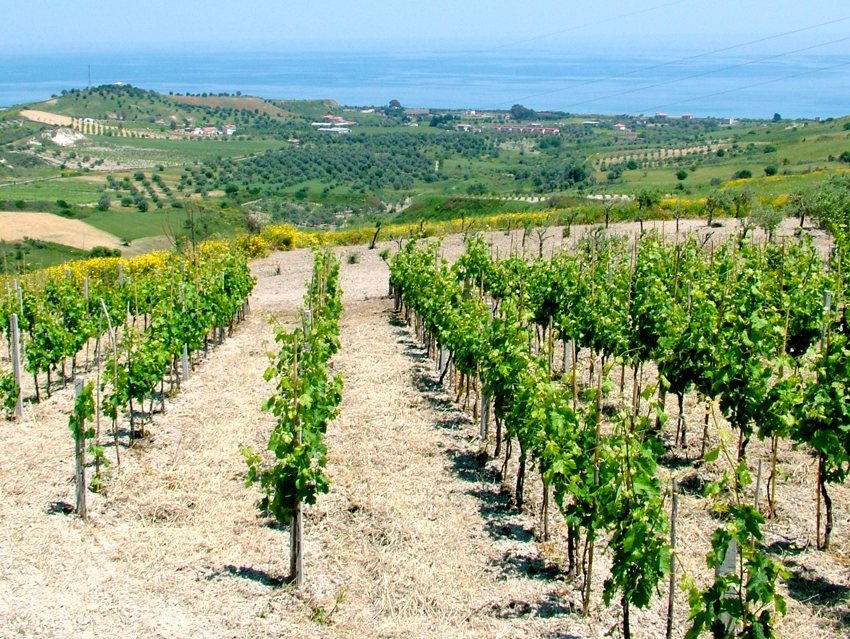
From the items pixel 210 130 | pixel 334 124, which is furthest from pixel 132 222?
pixel 334 124

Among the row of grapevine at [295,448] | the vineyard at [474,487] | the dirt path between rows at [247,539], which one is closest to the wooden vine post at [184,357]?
the vineyard at [474,487]

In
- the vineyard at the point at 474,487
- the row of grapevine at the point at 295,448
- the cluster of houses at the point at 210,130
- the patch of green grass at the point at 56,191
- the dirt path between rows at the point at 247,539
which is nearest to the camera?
the vineyard at the point at 474,487

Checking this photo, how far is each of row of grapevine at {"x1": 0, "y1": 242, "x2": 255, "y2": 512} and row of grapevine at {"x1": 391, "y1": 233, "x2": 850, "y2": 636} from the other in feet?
12.1

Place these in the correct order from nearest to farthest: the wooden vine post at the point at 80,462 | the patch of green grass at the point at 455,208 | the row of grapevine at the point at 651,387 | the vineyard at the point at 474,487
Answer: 1. the row of grapevine at the point at 651,387
2. the vineyard at the point at 474,487
3. the wooden vine post at the point at 80,462
4. the patch of green grass at the point at 455,208

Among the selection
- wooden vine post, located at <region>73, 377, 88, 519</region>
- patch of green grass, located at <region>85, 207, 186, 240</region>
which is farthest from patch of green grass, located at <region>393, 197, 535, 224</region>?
wooden vine post, located at <region>73, 377, 88, 519</region>

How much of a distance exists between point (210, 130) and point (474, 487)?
146 metres

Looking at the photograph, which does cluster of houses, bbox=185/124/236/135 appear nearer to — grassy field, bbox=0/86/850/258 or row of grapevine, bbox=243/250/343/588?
grassy field, bbox=0/86/850/258

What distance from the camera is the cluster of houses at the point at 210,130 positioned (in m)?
141

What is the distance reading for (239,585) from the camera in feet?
21.5

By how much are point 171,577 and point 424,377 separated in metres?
6.51

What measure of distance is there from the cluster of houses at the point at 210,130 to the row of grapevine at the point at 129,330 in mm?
131863

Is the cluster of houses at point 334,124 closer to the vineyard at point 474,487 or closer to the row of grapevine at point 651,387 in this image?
the row of grapevine at point 651,387

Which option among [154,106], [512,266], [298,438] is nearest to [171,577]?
[298,438]

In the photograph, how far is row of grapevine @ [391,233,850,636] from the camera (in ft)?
16.8
